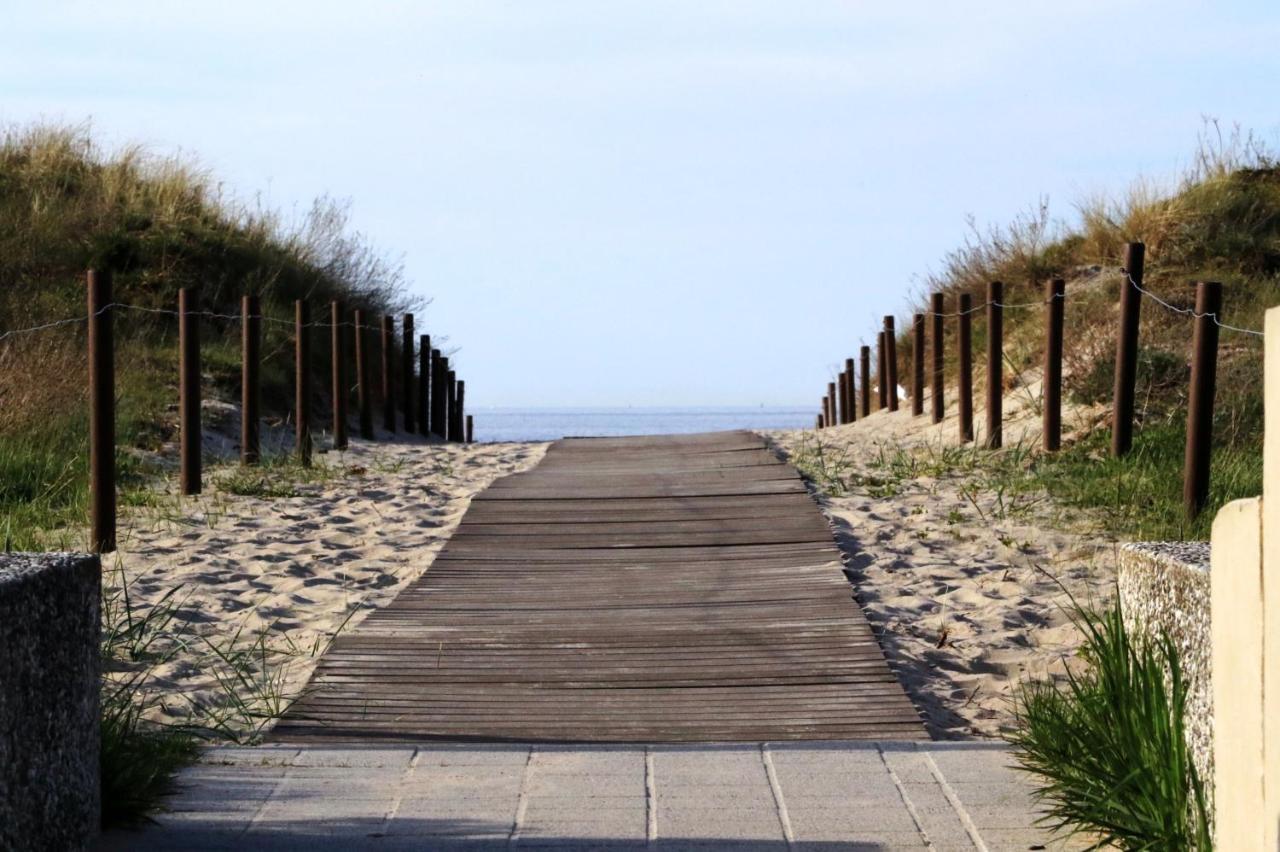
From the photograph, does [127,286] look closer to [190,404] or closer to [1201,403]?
[190,404]

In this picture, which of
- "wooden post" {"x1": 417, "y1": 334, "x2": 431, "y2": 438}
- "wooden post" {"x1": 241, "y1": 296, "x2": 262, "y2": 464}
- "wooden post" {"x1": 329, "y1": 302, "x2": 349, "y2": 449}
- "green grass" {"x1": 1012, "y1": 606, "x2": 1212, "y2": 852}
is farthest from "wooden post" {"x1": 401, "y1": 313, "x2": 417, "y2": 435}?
"green grass" {"x1": 1012, "y1": 606, "x2": 1212, "y2": 852}

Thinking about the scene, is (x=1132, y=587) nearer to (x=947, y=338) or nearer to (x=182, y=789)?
(x=182, y=789)

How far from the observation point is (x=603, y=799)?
3.95 meters

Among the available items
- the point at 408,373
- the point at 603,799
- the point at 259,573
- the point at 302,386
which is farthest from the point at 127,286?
the point at 603,799

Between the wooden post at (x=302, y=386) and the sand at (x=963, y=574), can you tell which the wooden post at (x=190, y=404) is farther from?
the sand at (x=963, y=574)

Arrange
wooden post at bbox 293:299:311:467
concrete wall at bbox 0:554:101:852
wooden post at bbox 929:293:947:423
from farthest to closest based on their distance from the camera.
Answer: wooden post at bbox 929:293:947:423
wooden post at bbox 293:299:311:467
concrete wall at bbox 0:554:101:852

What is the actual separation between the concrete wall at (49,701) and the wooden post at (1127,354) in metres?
7.66

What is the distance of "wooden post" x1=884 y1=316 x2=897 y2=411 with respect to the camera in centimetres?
1722

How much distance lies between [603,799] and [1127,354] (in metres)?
6.83

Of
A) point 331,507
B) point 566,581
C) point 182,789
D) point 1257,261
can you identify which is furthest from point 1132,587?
point 1257,261

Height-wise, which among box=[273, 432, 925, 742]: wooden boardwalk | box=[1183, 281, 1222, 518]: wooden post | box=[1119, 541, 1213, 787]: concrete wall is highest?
box=[1183, 281, 1222, 518]: wooden post

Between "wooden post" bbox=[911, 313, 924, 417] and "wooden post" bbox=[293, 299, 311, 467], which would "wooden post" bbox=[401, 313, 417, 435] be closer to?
"wooden post" bbox=[293, 299, 311, 467]

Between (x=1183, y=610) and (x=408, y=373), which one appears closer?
(x=1183, y=610)

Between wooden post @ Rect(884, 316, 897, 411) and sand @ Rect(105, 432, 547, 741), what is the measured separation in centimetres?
648
